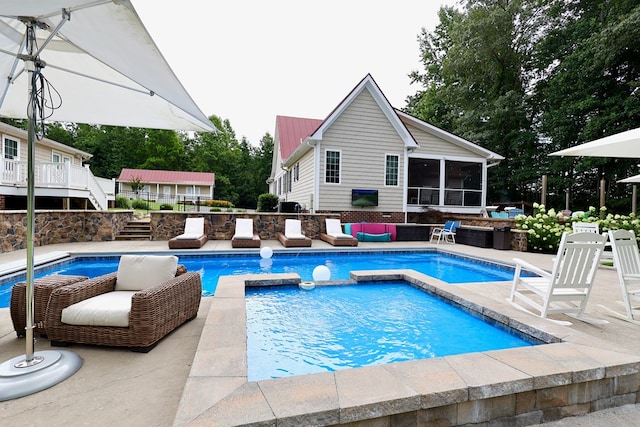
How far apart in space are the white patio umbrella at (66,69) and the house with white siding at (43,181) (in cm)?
1000

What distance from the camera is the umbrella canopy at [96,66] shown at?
216cm

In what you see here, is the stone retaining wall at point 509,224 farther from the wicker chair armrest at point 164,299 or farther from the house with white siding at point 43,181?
the house with white siding at point 43,181

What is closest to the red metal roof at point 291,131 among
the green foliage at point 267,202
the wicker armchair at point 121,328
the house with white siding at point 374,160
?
the green foliage at point 267,202

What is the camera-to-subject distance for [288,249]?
962cm

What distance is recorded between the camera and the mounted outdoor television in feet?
44.8

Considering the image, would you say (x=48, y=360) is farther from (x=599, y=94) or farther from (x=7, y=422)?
(x=599, y=94)

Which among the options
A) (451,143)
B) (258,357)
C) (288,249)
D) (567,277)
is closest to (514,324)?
(567,277)

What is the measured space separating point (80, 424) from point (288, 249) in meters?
7.68

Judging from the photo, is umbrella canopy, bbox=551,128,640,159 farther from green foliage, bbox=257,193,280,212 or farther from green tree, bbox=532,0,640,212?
green tree, bbox=532,0,640,212

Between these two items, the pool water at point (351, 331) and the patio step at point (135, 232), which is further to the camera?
the patio step at point (135, 232)

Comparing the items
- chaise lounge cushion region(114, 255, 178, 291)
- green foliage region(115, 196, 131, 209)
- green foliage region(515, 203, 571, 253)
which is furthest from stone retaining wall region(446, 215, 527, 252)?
green foliage region(115, 196, 131, 209)

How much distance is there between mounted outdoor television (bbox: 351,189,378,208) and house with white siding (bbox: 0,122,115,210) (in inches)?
456

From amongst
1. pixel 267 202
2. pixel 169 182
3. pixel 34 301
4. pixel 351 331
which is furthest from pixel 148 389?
pixel 169 182

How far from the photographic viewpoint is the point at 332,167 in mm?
13500
